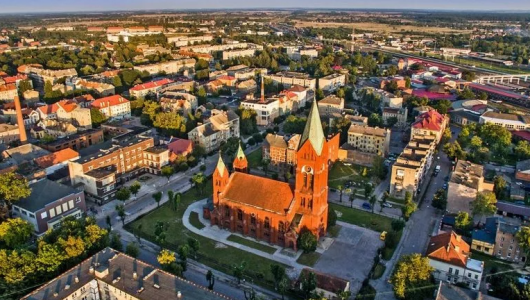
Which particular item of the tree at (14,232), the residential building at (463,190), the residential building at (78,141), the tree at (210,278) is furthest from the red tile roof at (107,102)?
the residential building at (463,190)

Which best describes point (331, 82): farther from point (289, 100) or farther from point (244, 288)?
point (244, 288)

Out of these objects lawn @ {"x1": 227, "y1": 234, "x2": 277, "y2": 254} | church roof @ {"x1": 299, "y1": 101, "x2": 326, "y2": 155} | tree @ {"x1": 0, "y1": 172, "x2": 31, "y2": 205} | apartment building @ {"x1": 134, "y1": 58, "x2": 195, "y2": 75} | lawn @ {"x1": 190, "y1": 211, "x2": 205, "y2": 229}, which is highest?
church roof @ {"x1": 299, "y1": 101, "x2": 326, "y2": 155}

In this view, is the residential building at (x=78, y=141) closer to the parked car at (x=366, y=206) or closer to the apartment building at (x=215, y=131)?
the apartment building at (x=215, y=131)

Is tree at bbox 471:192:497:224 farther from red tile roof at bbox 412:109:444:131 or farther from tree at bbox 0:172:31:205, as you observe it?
tree at bbox 0:172:31:205

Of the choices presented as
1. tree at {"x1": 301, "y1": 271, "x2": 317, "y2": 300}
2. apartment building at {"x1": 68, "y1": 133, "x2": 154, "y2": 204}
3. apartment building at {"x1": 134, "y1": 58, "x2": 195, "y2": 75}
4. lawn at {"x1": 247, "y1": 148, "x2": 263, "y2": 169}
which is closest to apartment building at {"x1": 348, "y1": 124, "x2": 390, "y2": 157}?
lawn at {"x1": 247, "y1": 148, "x2": 263, "y2": 169}

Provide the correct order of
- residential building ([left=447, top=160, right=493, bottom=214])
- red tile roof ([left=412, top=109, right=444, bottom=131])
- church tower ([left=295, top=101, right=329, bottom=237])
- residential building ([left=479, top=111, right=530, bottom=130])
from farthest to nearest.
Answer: residential building ([left=479, top=111, right=530, bottom=130]) < red tile roof ([left=412, top=109, right=444, bottom=131]) < residential building ([left=447, top=160, right=493, bottom=214]) < church tower ([left=295, top=101, right=329, bottom=237])

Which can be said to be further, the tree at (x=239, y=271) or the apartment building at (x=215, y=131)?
the apartment building at (x=215, y=131)

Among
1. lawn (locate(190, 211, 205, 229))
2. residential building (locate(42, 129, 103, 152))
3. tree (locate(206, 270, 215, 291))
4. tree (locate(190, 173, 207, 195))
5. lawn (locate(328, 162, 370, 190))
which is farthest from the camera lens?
residential building (locate(42, 129, 103, 152))
